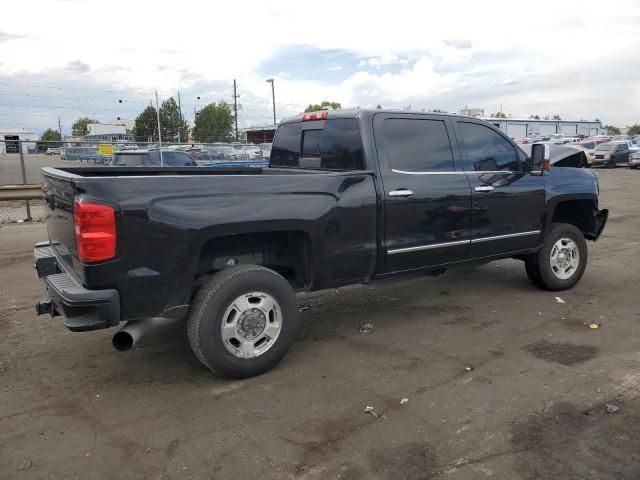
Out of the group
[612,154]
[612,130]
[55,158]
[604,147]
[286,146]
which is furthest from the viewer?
[612,130]

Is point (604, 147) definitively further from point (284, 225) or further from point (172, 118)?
point (172, 118)

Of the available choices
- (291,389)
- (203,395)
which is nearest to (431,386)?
(291,389)

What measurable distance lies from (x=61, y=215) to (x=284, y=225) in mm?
1600

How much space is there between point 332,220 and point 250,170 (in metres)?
1.94

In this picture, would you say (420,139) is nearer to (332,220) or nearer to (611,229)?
(332,220)

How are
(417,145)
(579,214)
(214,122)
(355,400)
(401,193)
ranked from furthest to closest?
(214,122) < (579,214) < (417,145) < (401,193) < (355,400)

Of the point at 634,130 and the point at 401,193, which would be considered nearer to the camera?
the point at 401,193

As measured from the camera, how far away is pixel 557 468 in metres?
2.87

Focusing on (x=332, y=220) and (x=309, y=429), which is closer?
(x=309, y=429)

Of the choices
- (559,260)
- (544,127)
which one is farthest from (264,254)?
(544,127)

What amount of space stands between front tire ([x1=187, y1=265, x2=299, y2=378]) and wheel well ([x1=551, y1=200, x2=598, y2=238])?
377cm

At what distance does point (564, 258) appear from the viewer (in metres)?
6.12

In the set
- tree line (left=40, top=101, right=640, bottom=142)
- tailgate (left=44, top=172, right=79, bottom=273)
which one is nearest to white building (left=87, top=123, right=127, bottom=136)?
tree line (left=40, top=101, right=640, bottom=142)

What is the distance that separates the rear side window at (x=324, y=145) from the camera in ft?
15.2
